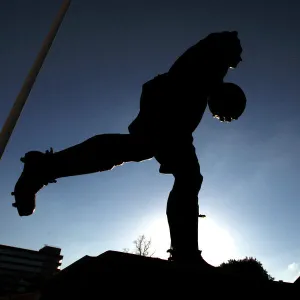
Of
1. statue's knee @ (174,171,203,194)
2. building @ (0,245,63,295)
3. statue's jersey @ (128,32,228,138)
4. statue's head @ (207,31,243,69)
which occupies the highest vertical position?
building @ (0,245,63,295)

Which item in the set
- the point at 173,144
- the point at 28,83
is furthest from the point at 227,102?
the point at 28,83

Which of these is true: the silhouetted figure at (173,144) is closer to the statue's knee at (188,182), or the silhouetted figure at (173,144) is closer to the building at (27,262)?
the statue's knee at (188,182)

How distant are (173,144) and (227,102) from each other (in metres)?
0.66

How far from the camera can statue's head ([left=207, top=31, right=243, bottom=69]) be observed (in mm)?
2279

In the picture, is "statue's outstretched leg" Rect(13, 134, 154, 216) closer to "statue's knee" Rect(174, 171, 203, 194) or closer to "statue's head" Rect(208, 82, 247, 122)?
"statue's knee" Rect(174, 171, 203, 194)

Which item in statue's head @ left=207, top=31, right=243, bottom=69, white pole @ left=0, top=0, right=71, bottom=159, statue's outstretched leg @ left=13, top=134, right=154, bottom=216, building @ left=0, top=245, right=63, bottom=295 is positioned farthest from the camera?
building @ left=0, top=245, right=63, bottom=295

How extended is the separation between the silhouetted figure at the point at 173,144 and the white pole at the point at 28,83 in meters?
2.56

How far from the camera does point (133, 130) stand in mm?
2098

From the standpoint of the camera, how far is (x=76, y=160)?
1886mm

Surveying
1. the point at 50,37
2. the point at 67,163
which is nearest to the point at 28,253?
the point at 50,37

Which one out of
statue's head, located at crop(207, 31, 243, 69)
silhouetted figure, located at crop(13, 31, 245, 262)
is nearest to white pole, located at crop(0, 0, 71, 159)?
silhouetted figure, located at crop(13, 31, 245, 262)

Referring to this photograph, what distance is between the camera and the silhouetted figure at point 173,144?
1900 millimetres

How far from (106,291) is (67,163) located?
104 cm

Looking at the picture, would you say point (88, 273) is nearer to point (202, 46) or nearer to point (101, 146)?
point (101, 146)
